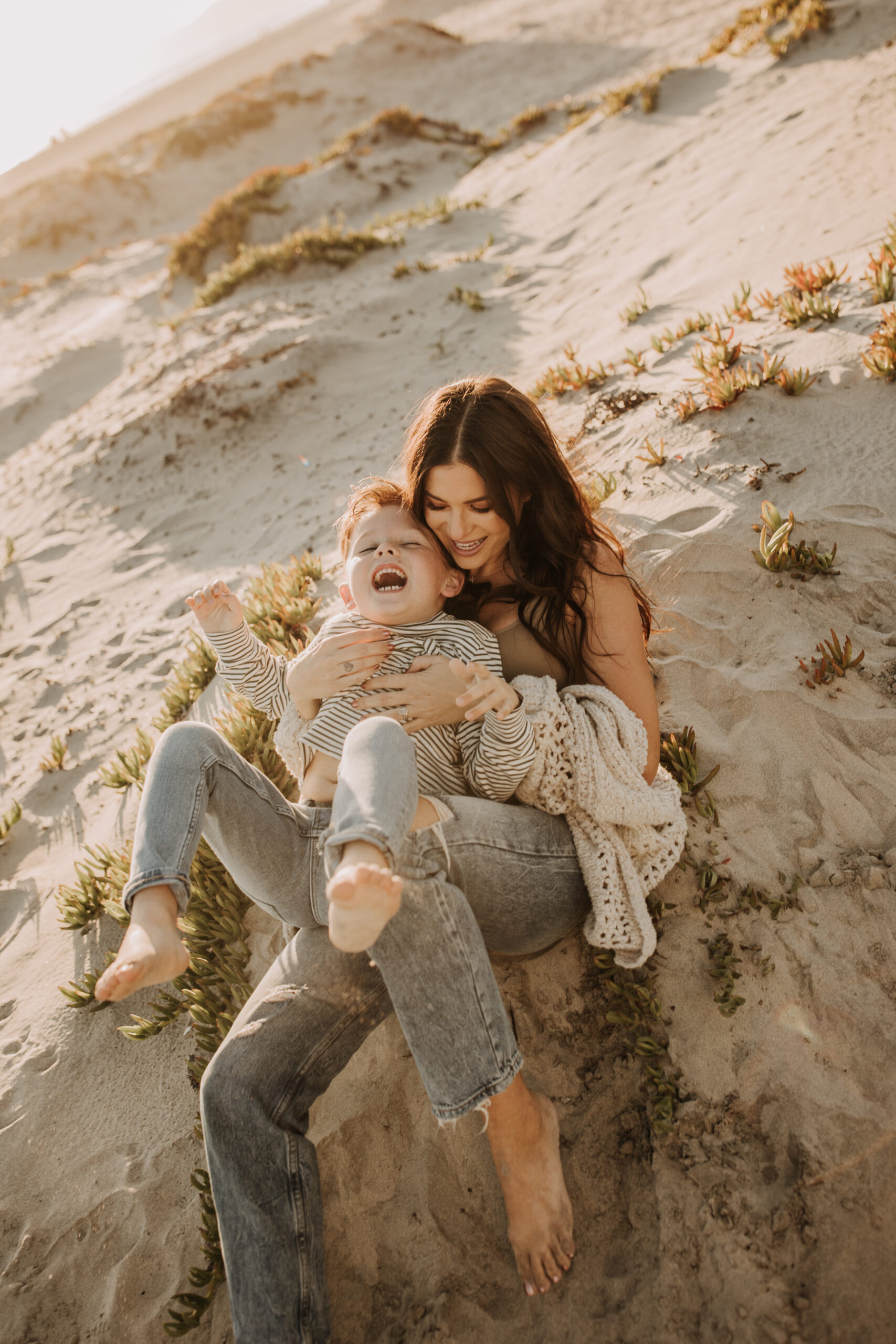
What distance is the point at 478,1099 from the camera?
2.18 m

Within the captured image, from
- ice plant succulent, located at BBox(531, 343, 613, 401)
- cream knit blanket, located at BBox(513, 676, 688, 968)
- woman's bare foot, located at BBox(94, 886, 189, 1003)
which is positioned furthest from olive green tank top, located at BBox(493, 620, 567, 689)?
ice plant succulent, located at BBox(531, 343, 613, 401)

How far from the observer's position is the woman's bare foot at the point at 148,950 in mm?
1935

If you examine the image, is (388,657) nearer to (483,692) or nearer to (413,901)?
(483,692)

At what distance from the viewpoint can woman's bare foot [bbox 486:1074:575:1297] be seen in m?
2.38

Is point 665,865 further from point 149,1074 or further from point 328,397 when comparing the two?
point 328,397

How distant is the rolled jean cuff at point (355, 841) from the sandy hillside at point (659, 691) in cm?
146

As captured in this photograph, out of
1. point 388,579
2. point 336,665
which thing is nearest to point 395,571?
point 388,579

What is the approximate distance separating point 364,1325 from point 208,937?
1619 millimetres

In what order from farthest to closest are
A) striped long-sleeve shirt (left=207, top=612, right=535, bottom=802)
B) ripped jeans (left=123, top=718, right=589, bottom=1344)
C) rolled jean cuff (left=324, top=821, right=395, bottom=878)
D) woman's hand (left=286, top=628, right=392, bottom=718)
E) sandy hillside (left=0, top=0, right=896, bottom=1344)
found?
1. woman's hand (left=286, top=628, right=392, bottom=718)
2. striped long-sleeve shirt (left=207, top=612, right=535, bottom=802)
3. sandy hillside (left=0, top=0, right=896, bottom=1344)
4. ripped jeans (left=123, top=718, right=589, bottom=1344)
5. rolled jean cuff (left=324, top=821, right=395, bottom=878)

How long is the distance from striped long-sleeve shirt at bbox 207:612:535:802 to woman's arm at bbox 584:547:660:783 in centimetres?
41

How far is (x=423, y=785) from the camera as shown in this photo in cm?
288

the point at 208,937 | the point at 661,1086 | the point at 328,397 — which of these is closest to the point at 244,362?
the point at 328,397

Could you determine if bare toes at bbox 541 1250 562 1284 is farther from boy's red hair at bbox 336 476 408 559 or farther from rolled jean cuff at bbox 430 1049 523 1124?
boy's red hair at bbox 336 476 408 559

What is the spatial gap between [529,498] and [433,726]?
1.12 meters
